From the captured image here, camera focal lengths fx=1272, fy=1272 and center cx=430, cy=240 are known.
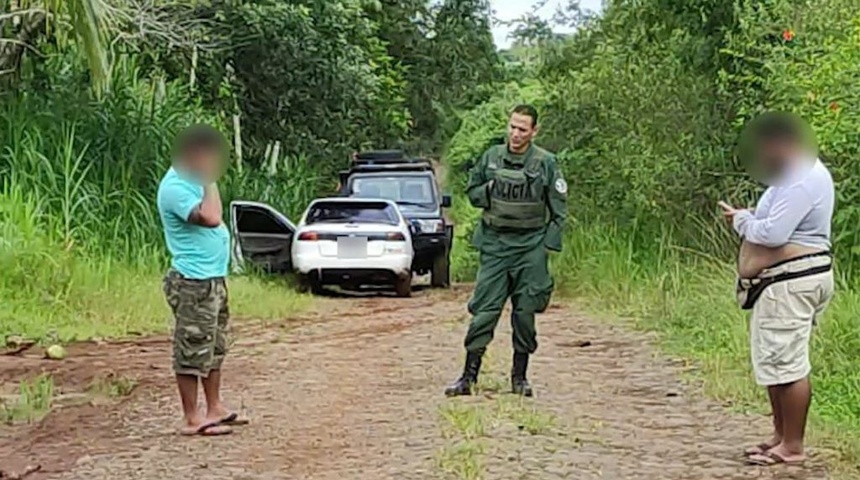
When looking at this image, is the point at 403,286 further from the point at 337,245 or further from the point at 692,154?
the point at 692,154

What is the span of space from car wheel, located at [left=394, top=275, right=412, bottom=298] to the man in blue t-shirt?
10.5 m

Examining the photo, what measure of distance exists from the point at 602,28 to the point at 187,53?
641 cm

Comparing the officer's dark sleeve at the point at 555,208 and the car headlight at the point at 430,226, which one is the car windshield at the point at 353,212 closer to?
the car headlight at the point at 430,226

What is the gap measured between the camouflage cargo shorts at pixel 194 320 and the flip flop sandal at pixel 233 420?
1.24 ft

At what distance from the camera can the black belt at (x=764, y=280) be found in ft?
19.2

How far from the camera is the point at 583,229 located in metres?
17.9

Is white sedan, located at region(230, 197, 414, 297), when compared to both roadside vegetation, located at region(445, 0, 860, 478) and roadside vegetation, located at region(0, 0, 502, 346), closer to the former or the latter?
roadside vegetation, located at region(0, 0, 502, 346)

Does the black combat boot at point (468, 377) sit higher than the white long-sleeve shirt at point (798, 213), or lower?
lower

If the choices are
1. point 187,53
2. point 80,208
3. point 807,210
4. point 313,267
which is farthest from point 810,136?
point 187,53

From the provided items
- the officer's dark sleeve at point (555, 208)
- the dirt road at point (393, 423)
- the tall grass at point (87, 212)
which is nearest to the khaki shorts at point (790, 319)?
the dirt road at point (393, 423)

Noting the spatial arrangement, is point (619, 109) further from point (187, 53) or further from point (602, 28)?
point (187, 53)

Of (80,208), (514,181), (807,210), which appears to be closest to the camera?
(807,210)

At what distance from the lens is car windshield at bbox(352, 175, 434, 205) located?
66.3 feet

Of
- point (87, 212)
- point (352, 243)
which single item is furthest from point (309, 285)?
point (87, 212)
